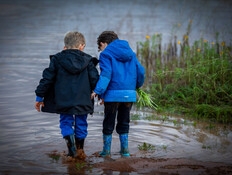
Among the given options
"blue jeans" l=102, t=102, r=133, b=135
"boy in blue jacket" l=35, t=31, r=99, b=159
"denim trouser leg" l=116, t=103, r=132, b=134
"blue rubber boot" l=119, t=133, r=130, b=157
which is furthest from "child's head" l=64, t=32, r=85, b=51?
"blue rubber boot" l=119, t=133, r=130, b=157

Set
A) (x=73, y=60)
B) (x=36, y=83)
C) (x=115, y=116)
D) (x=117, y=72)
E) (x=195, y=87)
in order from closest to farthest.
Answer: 1. (x=73, y=60)
2. (x=117, y=72)
3. (x=115, y=116)
4. (x=195, y=87)
5. (x=36, y=83)

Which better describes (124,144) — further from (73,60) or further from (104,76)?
(73,60)

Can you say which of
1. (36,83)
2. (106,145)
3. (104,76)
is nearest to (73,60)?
(104,76)

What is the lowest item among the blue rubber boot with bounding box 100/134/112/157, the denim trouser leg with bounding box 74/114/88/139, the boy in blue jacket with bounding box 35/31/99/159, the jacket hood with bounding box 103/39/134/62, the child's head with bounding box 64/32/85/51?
the blue rubber boot with bounding box 100/134/112/157

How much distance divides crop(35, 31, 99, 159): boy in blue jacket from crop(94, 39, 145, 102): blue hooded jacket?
146mm

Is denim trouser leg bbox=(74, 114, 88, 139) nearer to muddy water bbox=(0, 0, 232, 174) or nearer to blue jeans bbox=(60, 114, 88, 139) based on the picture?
blue jeans bbox=(60, 114, 88, 139)

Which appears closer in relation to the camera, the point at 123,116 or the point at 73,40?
the point at 73,40

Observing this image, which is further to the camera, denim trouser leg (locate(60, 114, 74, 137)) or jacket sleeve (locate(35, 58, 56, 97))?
denim trouser leg (locate(60, 114, 74, 137))

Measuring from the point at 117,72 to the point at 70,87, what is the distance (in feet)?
1.72

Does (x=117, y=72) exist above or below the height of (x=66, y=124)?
above

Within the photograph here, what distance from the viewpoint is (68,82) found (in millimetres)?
5672

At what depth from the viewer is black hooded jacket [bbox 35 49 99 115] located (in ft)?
18.6

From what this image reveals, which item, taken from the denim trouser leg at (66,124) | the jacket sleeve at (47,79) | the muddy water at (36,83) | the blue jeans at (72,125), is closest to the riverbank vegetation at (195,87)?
the muddy water at (36,83)

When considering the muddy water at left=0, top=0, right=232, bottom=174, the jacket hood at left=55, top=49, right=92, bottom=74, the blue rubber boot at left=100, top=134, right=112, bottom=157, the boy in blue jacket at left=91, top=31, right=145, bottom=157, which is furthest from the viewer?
the muddy water at left=0, top=0, right=232, bottom=174
